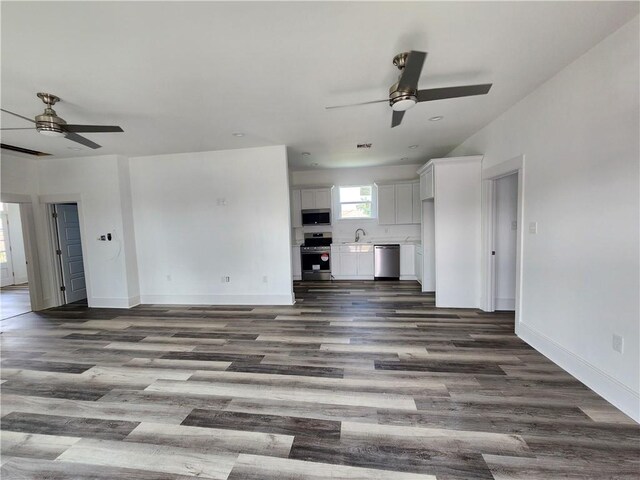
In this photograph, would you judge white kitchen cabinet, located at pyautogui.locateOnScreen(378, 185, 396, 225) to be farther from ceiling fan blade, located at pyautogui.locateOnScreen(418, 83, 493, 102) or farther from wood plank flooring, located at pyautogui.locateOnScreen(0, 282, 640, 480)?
ceiling fan blade, located at pyautogui.locateOnScreen(418, 83, 493, 102)

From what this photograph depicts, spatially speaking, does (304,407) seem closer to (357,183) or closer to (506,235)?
(506,235)

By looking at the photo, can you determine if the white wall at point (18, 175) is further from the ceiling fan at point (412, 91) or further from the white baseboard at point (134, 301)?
the ceiling fan at point (412, 91)

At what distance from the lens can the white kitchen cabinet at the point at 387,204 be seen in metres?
6.39

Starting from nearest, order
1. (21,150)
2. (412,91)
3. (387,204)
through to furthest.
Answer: (412,91) < (21,150) < (387,204)

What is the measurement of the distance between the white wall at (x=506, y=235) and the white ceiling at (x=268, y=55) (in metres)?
1.29

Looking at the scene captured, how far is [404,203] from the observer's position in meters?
6.37

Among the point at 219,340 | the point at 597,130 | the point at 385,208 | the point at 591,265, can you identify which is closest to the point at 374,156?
the point at 385,208

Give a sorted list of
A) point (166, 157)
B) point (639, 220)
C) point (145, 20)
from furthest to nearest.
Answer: point (166, 157) < point (639, 220) < point (145, 20)

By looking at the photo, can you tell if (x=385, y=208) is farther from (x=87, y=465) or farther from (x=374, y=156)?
(x=87, y=465)

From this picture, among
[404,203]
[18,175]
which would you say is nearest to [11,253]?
[18,175]

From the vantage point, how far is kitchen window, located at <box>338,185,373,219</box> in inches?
271

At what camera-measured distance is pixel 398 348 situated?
299 centimetres

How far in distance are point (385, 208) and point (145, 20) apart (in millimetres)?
5550

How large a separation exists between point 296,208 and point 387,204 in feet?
7.48
